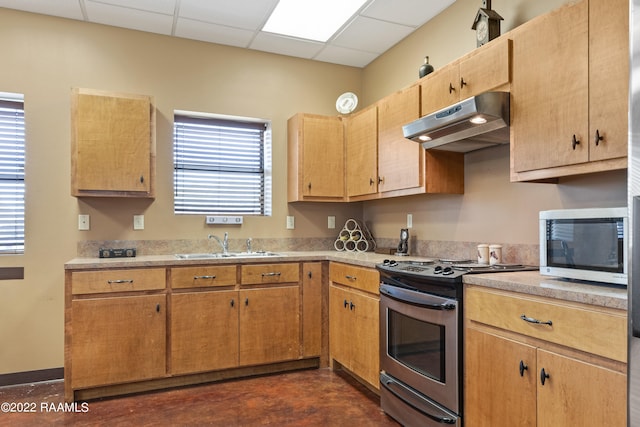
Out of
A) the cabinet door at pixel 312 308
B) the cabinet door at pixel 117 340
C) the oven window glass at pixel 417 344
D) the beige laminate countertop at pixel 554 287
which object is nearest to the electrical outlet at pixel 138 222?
the cabinet door at pixel 117 340

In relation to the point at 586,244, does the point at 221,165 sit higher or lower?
higher

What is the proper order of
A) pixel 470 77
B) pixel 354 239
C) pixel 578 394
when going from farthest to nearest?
pixel 354 239 → pixel 470 77 → pixel 578 394

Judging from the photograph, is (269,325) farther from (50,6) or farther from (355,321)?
(50,6)

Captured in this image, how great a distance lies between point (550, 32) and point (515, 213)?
3.35ft

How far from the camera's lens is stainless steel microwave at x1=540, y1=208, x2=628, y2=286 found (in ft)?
5.07

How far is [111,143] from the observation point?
3.09 m

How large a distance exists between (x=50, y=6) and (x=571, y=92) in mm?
3476

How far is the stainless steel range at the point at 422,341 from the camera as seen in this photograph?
6.74 ft

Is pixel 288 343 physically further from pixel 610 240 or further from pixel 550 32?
pixel 550 32

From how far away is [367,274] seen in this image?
112 inches

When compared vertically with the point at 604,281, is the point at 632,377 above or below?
below

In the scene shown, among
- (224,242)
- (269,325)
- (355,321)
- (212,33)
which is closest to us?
(355,321)

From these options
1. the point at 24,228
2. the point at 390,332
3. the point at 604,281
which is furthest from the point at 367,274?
the point at 24,228

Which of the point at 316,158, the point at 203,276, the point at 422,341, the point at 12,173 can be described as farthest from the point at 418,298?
the point at 12,173
